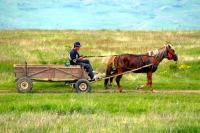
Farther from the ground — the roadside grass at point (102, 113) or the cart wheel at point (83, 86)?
the cart wheel at point (83, 86)

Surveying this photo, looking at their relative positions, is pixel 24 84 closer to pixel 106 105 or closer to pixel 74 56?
pixel 74 56

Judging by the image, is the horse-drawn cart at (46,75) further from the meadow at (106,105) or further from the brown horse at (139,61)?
the brown horse at (139,61)

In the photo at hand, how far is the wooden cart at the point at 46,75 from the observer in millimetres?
17406

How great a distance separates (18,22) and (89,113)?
172 meters

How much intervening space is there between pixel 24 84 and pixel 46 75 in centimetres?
91

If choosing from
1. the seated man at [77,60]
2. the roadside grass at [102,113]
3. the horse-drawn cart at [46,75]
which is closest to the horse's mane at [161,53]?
the roadside grass at [102,113]

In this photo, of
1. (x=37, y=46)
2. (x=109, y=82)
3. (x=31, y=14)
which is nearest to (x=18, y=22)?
(x=31, y=14)

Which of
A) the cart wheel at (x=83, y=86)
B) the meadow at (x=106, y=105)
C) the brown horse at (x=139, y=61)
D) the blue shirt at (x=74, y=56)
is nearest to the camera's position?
the meadow at (x=106, y=105)

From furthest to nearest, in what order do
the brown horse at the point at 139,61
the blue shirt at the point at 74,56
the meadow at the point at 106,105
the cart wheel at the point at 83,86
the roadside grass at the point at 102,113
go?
the brown horse at the point at 139,61 → the blue shirt at the point at 74,56 → the cart wheel at the point at 83,86 → the meadow at the point at 106,105 → the roadside grass at the point at 102,113

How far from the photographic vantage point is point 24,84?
17406mm

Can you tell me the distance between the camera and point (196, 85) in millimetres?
20219

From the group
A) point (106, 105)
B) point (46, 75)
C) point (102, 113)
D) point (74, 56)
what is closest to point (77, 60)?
point (74, 56)

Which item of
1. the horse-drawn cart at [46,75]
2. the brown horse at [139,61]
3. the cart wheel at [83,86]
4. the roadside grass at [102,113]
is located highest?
the brown horse at [139,61]

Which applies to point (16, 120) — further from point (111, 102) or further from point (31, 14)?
point (31, 14)
